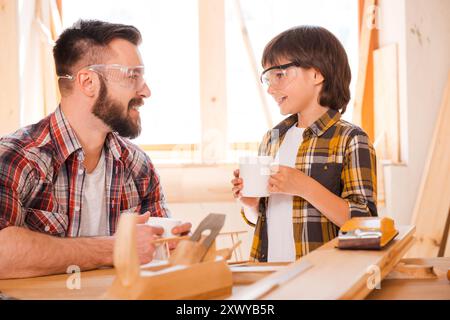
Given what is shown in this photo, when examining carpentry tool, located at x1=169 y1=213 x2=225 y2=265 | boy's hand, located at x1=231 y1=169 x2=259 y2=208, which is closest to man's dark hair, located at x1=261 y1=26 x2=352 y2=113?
boy's hand, located at x1=231 y1=169 x2=259 y2=208

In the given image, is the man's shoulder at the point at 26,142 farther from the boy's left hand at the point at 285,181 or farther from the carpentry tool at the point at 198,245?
the carpentry tool at the point at 198,245

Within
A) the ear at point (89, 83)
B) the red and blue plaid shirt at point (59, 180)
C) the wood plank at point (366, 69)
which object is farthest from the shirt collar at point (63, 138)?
the wood plank at point (366, 69)

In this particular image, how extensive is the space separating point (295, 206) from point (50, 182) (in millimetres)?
675

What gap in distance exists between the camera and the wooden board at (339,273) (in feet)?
2.46

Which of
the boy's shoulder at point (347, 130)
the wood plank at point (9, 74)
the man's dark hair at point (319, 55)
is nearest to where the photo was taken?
the boy's shoulder at point (347, 130)

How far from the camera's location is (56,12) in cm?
310

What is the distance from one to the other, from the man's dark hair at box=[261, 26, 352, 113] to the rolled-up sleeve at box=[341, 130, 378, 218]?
216mm

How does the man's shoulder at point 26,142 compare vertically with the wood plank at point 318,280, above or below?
above

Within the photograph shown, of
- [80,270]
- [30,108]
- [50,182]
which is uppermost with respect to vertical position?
[30,108]

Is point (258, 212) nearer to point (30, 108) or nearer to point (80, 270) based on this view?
point (80, 270)

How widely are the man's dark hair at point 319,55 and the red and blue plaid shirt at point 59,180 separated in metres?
0.53

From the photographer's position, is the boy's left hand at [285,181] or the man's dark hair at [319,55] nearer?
the boy's left hand at [285,181]
